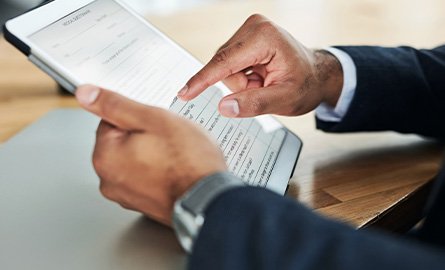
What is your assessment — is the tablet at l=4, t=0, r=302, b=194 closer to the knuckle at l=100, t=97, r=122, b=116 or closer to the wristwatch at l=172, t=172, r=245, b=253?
the knuckle at l=100, t=97, r=122, b=116

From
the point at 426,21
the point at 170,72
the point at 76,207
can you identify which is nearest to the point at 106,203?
the point at 76,207

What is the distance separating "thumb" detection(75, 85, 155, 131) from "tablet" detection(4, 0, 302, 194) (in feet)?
0.15

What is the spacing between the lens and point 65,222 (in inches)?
25.3

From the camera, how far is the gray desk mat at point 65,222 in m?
0.59

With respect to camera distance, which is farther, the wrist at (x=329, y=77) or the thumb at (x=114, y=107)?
the wrist at (x=329, y=77)

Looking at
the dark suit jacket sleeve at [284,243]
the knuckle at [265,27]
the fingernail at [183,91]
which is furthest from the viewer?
the knuckle at [265,27]

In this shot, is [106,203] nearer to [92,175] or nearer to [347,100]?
[92,175]

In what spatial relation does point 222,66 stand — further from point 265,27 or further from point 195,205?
point 195,205

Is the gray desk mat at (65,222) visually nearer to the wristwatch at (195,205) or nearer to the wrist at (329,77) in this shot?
the wristwatch at (195,205)

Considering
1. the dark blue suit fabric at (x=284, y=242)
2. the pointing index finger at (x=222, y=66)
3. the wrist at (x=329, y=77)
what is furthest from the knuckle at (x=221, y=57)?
the dark blue suit fabric at (x=284, y=242)

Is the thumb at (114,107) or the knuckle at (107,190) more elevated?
the thumb at (114,107)

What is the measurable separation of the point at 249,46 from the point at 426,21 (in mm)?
907

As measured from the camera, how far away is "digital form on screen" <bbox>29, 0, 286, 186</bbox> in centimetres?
63

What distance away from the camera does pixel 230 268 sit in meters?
0.48
